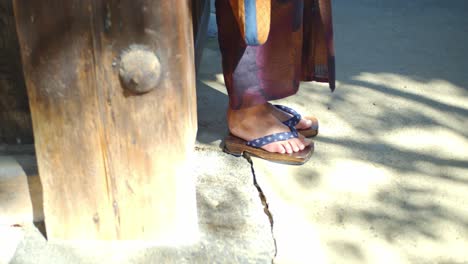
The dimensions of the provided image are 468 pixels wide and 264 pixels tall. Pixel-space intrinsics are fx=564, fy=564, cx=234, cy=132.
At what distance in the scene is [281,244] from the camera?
1631 millimetres

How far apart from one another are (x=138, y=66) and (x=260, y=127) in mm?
895

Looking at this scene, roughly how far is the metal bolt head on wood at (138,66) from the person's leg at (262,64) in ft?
2.16

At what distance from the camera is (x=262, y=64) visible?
188 centimetres

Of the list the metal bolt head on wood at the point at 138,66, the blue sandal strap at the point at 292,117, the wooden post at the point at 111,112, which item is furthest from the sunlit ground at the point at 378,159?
the metal bolt head on wood at the point at 138,66

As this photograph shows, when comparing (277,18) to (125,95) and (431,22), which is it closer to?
(125,95)

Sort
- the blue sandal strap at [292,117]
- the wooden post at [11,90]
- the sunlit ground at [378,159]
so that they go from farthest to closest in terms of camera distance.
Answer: the blue sandal strap at [292,117], the sunlit ground at [378,159], the wooden post at [11,90]

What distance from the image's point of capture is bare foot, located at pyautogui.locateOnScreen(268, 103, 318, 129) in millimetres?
2170

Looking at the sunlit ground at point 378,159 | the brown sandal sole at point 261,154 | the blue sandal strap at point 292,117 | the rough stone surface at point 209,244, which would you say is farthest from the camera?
the blue sandal strap at point 292,117

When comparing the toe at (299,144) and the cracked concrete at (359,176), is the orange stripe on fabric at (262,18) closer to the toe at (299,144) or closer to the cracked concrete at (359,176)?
the cracked concrete at (359,176)

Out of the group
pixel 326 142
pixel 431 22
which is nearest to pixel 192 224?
pixel 326 142

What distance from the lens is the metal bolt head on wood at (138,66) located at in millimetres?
1204

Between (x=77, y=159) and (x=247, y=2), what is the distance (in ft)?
1.88

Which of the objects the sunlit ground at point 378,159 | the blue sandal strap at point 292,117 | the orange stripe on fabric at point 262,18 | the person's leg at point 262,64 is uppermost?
the orange stripe on fabric at point 262,18

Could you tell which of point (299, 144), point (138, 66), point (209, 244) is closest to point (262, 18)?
point (138, 66)
